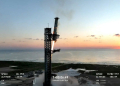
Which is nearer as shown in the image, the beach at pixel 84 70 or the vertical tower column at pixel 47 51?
the vertical tower column at pixel 47 51

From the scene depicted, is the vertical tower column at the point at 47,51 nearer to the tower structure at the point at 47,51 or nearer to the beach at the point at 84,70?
the tower structure at the point at 47,51

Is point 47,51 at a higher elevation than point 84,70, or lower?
higher

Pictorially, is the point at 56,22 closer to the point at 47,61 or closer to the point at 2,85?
the point at 47,61

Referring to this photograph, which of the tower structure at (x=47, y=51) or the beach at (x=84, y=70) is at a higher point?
the tower structure at (x=47, y=51)

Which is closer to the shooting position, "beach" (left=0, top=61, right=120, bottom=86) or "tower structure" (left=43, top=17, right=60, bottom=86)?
"tower structure" (left=43, top=17, right=60, bottom=86)

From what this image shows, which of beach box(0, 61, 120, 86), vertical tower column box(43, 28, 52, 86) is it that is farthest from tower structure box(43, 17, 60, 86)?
beach box(0, 61, 120, 86)

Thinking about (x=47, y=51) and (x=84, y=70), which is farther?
(x=84, y=70)

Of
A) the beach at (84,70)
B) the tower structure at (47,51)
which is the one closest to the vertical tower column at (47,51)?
the tower structure at (47,51)

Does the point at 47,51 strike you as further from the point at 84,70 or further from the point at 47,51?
the point at 84,70

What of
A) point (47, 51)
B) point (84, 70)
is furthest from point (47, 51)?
point (84, 70)

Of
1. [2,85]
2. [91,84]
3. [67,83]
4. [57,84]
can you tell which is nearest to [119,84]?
[91,84]

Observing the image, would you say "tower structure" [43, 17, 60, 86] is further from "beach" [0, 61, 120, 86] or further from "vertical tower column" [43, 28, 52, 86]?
"beach" [0, 61, 120, 86]
